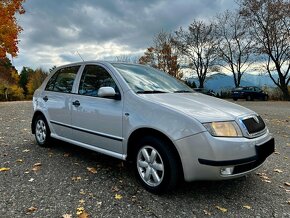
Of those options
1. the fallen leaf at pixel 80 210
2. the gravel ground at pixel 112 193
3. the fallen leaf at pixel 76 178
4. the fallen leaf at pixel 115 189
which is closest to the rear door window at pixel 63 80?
the gravel ground at pixel 112 193

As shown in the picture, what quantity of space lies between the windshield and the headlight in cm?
117

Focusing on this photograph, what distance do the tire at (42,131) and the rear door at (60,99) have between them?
0.25 m

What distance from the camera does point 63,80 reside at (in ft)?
17.7

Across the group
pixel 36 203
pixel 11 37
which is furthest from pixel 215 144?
pixel 11 37

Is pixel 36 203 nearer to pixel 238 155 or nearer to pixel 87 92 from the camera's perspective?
pixel 87 92

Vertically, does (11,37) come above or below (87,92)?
above

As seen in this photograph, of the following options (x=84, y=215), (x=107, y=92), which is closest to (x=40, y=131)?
(x=107, y=92)

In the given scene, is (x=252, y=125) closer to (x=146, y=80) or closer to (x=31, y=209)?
(x=146, y=80)

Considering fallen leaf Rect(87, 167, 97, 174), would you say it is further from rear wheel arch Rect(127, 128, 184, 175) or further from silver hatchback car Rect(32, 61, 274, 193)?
rear wheel arch Rect(127, 128, 184, 175)

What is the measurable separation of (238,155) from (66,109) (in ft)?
9.61

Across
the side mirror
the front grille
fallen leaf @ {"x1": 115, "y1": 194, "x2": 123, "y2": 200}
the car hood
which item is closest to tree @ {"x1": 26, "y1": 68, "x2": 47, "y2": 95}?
the side mirror

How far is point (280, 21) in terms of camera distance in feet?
94.8

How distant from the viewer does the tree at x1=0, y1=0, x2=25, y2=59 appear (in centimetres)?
1664

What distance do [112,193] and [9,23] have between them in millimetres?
16294
